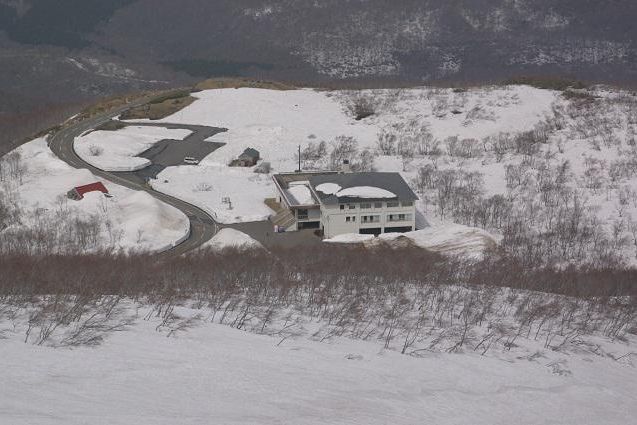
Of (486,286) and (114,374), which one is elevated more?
(114,374)

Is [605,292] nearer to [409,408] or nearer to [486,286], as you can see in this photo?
[486,286]

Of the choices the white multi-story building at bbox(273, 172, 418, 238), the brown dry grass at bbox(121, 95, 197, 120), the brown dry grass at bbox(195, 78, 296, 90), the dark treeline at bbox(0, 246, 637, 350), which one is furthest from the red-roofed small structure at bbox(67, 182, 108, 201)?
the brown dry grass at bbox(195, 78, 296, 90)

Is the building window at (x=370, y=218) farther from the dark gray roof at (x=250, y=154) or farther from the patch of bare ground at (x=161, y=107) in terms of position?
the patch of bare ground at (x=161, y=107)

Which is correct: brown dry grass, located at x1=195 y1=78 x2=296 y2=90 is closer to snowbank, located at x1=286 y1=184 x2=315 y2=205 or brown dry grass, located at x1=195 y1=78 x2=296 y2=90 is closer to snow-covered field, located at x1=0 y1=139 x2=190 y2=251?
snow-covered field, located at x1=0 y1=139 x2=190 y2=251

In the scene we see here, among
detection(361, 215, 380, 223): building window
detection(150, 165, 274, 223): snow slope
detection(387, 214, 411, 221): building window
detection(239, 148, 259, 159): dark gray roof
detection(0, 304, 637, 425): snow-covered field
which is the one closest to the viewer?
detection(0, 304, 637, 425): snow-covered field

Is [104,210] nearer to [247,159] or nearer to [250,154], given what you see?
[247,159]

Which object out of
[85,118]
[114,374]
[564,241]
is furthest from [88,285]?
[85,118]

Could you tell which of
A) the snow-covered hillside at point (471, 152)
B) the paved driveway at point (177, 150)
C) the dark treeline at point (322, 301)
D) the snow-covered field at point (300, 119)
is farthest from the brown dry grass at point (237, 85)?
the dark treeline at point (322, 301)
